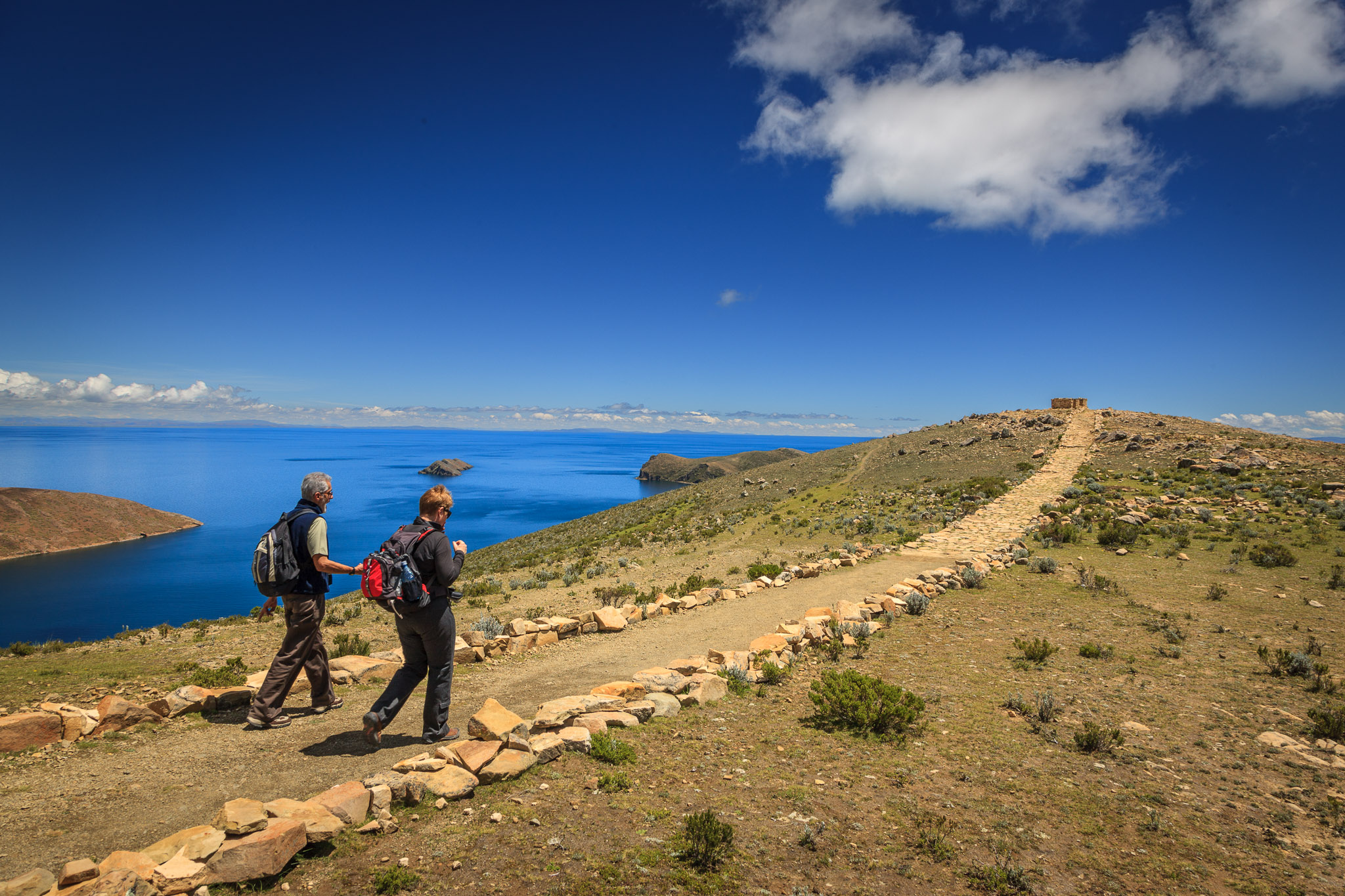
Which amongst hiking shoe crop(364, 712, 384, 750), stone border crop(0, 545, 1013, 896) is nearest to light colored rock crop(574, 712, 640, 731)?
stone border crop(0, 545, 1013, 896)

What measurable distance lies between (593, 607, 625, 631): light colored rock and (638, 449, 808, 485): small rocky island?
9593 cm

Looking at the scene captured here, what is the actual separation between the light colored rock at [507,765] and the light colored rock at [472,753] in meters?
0.06

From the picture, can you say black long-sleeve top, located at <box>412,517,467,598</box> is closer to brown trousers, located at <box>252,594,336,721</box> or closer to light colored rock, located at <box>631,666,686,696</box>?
brown trousers, located at <box>252,594,336,721</box>

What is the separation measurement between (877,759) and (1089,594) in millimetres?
10406

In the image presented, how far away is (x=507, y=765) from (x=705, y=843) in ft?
6.78

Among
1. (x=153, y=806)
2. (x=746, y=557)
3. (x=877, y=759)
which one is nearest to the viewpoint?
(x=153, y=806)

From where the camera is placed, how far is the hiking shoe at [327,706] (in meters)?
6.97

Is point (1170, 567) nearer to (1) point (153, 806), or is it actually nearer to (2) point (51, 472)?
(1) point (153, 806)

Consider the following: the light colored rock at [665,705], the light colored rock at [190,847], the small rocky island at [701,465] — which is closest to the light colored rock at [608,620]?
the light colored rock at [665,705]

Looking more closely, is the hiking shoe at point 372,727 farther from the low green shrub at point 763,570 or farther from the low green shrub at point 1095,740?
the low green shrub at point 763,570

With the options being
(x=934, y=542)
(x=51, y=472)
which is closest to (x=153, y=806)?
(x=934, y=542)

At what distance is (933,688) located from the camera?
26.9 feet

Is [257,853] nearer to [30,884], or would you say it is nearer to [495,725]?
[30,884]

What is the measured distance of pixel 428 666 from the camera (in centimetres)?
616
